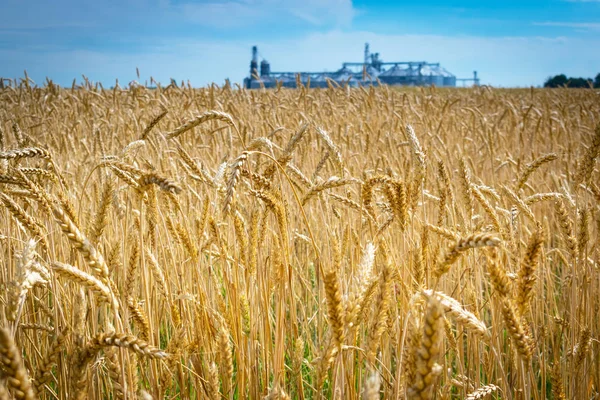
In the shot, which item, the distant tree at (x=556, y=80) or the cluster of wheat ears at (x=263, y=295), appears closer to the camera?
the cluster of wheat ears at (x=263, y=295)

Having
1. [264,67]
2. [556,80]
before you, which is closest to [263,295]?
[556,80]

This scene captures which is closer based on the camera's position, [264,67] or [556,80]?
[556,80]

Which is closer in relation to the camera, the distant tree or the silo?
the distant tree

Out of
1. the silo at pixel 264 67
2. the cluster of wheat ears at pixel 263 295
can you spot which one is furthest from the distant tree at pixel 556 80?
the cluster of wheat ears at pixel 263 295

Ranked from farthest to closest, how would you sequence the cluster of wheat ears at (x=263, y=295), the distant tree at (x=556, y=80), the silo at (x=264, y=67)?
the silo at (x=264, y=67) → the distant tree at (x=556, y=80) → the cluster of wheat ears at (x=263, y=295)

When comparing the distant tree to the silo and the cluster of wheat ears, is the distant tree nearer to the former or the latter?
the silo

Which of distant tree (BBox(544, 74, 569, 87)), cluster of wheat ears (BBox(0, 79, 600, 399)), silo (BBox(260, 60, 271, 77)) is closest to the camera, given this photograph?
cluster of wheat ears (BBox(0, 79, 600, 399))

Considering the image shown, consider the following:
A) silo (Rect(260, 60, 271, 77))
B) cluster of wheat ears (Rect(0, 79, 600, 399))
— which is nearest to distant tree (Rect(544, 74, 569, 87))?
silo (Rect(260, 60, 271, 77))

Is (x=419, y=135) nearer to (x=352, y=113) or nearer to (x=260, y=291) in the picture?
(x=352, y=113)

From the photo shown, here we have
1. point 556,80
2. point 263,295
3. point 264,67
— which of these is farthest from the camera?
Answer: point 264,67

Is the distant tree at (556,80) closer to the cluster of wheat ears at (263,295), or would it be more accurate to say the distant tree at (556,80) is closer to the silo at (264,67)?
the silo at (264,67)

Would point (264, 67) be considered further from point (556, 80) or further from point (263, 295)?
point (263, 295)

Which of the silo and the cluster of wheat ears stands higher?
the silo

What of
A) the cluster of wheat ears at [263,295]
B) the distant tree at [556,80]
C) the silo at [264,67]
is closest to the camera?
the cluster of wheat ears at [263,295]
